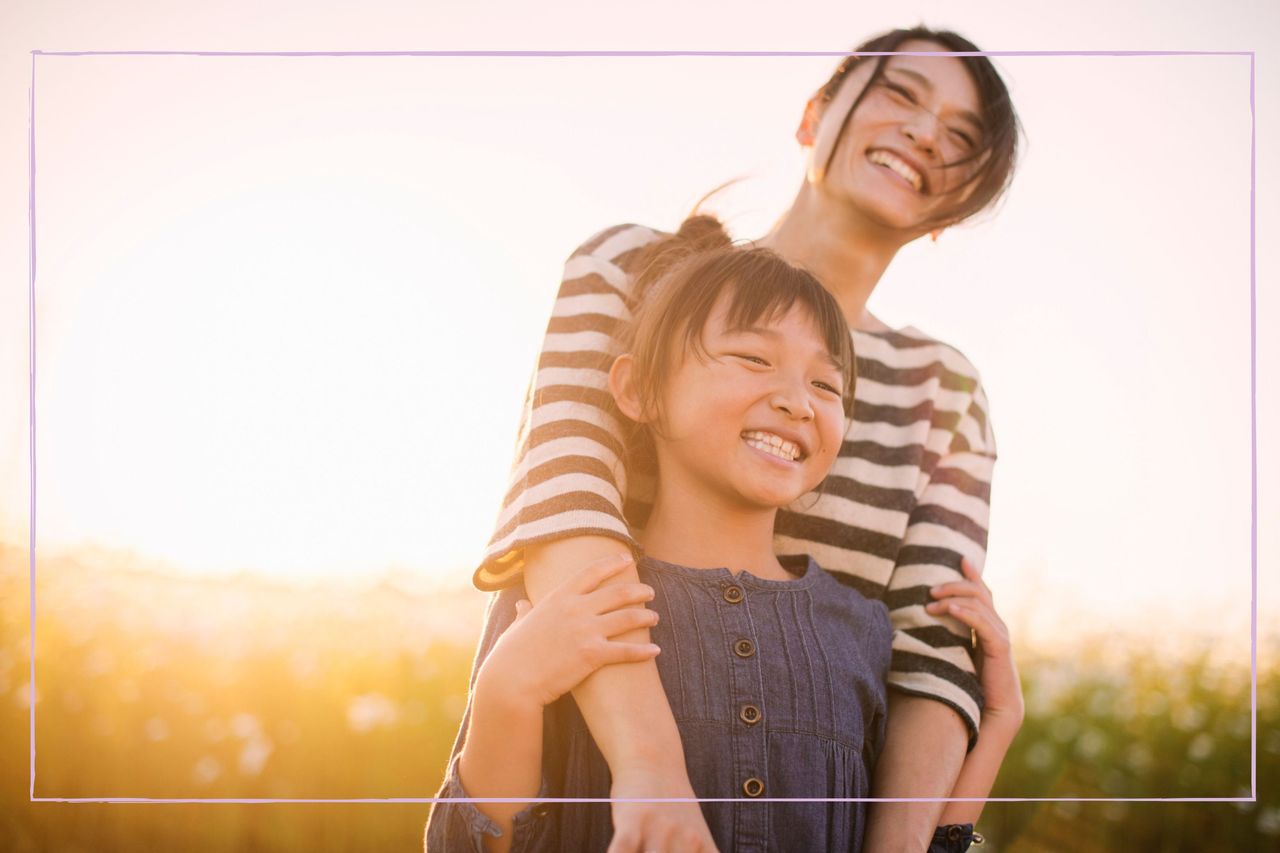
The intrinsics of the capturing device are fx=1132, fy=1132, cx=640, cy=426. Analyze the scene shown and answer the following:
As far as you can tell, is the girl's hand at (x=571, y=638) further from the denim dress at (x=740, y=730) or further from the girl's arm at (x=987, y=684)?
the girl's arm at (x=987, y=684)

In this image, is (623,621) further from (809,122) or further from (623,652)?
(809,122)

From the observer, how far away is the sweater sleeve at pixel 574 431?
155 cm

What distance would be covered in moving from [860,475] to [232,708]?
1.29 meters

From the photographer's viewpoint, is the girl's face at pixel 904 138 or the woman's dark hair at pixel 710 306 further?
the girl's face at pixel 904 138

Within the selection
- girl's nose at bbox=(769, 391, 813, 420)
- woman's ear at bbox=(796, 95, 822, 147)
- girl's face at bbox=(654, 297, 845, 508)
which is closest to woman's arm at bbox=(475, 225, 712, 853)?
girl's face at bbox=(654, 297, 845, 508)

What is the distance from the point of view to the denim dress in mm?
1512

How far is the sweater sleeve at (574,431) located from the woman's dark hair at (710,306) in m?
0.06

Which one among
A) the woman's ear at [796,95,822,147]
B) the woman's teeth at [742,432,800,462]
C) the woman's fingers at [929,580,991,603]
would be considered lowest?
the woman's fingers at [929,580,991,603]

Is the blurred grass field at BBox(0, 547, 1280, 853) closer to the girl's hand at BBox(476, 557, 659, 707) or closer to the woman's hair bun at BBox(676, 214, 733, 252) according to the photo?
the girl's hand at BBox(476, 557, 659, 707)

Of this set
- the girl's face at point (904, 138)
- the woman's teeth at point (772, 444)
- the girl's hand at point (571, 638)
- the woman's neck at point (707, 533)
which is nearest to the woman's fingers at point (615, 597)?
the girl's hand at point (571, 638)

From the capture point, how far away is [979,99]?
1.97m

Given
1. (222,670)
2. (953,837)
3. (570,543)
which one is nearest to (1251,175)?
(953,837)

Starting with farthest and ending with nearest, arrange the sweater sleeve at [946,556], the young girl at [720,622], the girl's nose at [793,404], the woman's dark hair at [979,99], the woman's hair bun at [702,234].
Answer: the woman's dark hair at [979,99] → the woman's hair bun at [702,234] → the sweater sleeve at [946,556] → the girl's nose at [793,404] → the young girl at [720,622]

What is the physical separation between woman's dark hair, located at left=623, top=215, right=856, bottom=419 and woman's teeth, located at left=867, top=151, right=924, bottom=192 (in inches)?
12.9
